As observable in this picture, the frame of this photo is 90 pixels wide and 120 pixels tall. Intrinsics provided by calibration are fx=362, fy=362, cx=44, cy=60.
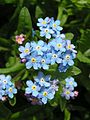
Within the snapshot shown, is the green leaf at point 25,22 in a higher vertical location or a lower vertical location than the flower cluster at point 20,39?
higher

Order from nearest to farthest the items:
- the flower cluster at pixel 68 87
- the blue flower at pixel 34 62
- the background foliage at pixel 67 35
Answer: the blue flower at pixel 34 62 → the flower cluster at pixel 68 87 → the background foliage at pixel 67 35

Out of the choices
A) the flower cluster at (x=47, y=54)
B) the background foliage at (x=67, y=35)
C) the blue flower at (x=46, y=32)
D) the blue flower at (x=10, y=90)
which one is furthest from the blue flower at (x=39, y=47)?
the blue flower at (x=10, y=90)

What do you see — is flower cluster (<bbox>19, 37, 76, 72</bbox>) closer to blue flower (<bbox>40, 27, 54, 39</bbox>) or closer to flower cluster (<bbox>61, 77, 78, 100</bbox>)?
blue flower (<bbox>40, 27, 54, 39</bbox>)

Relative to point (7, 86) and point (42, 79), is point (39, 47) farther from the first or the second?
point (7, 86)

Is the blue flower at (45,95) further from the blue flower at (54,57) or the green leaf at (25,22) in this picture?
the green leaf at (25,22)

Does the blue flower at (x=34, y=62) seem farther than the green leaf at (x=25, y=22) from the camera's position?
No

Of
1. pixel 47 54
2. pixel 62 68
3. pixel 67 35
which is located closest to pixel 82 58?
pixel 67 35

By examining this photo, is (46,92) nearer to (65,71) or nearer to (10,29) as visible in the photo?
(65,71)

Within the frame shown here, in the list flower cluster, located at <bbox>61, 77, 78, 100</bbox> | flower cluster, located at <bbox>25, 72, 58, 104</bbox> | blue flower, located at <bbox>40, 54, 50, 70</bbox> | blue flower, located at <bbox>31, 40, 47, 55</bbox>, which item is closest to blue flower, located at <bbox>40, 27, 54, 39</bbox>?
blue flower, located at <bbox>31, 40, 47, 55</bbox>
